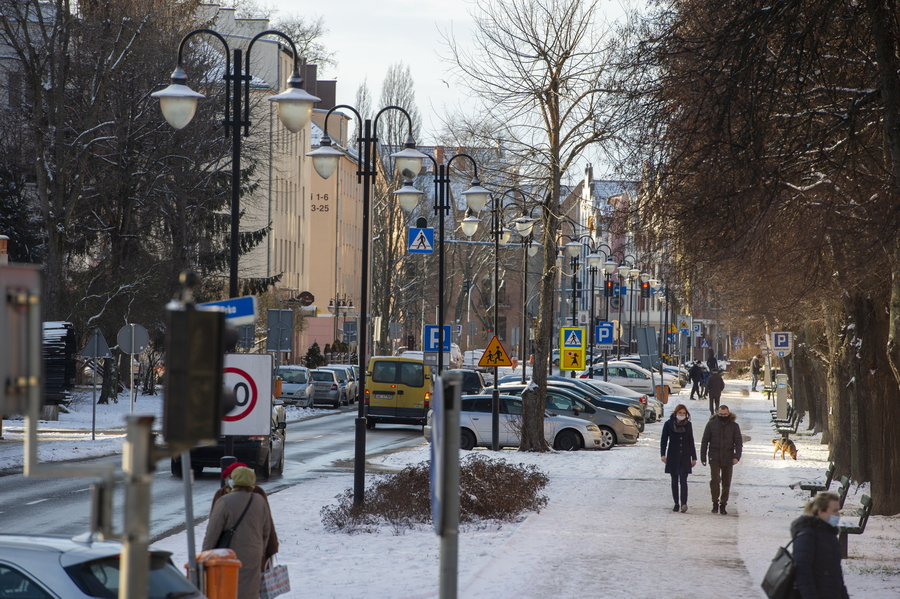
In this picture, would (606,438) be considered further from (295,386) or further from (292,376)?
(292,376)

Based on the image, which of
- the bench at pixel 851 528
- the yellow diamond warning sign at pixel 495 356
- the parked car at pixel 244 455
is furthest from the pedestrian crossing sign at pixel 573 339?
the bench at pixel 851 528

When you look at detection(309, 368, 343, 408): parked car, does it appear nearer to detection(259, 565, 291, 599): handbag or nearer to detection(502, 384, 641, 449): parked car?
detection(502, 384, 641, 449): parked car

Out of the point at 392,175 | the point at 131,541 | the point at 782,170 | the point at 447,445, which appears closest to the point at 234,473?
the point at 447,445

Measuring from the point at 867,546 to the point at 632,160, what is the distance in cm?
596

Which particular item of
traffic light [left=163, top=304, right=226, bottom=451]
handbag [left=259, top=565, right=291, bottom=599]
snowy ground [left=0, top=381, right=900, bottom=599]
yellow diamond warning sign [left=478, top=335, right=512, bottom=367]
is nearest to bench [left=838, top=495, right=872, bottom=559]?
snowy ground [left=0, top=381, right=900, bottom=599]

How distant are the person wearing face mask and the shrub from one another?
752 centimetres

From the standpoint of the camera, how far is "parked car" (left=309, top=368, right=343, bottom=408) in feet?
150

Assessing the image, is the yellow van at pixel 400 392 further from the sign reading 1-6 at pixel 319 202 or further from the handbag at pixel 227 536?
the sign reading 1-6 at pixel 319 202

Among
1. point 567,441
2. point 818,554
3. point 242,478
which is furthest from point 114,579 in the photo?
point 567,441

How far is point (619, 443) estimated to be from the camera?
3098 centimetres

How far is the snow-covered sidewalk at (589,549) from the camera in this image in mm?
11156

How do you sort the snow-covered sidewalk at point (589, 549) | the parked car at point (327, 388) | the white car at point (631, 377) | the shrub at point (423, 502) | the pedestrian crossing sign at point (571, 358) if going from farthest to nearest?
1. the white car at point (631, 377)
2. the parked car at point (327, 388)
3. the pedestrian crossing sign at point (571, 358)
4. the shrub at point (423, 502)
5. the snow-covered sidewalk at point (589, 549)

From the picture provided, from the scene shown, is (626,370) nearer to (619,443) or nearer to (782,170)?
(619,443)

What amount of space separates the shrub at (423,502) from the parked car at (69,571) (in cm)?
818
